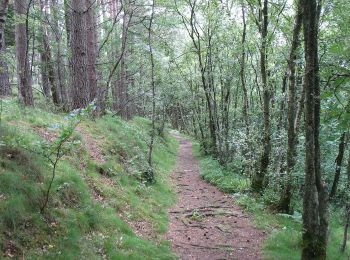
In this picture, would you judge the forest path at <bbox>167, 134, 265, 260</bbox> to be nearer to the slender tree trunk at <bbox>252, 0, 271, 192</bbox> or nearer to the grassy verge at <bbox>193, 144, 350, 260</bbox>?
the grassy verge at <bbox>193, 144, 350, 260</bbox>

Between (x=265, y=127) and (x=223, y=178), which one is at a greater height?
(x=265, y=127)

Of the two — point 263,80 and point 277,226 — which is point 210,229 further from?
point 263,80

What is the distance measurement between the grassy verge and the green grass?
2426 mm

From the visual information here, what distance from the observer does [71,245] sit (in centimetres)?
548

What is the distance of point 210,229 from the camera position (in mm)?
9102

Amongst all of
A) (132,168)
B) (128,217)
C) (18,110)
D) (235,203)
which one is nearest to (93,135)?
(132,168)

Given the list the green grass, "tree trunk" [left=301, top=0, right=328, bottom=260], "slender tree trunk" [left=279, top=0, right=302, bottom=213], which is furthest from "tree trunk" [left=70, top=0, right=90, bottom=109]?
"tree trunk" [left=301, top=0, right=328, bottom=260]

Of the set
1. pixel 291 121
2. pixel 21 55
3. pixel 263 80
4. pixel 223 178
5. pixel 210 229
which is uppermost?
pixel 21 55

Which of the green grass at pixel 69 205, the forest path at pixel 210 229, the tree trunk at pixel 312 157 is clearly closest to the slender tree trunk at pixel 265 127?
the forest path at pixel 210 229

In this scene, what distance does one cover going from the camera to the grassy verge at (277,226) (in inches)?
298

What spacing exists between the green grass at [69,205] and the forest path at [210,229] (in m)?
0.45

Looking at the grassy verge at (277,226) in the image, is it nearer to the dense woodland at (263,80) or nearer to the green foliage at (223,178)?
the green foliage at (223,178)

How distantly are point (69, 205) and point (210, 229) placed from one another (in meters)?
4.05

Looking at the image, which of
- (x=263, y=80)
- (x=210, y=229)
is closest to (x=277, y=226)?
(x=210, y=229)
